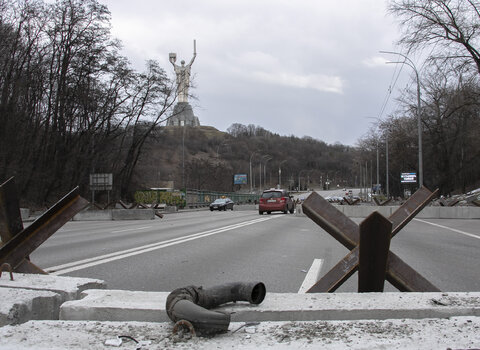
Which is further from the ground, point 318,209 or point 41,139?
point 41,139

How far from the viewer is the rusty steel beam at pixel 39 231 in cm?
457

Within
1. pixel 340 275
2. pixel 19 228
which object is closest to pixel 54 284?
pixel 19 228

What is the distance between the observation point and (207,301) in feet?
11.1

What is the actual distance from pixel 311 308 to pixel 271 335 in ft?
1.49

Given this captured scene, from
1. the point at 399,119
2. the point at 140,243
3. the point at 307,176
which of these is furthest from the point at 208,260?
the point at 307,176

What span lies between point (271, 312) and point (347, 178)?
180026 mm

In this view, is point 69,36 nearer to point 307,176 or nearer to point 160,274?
point 160,274

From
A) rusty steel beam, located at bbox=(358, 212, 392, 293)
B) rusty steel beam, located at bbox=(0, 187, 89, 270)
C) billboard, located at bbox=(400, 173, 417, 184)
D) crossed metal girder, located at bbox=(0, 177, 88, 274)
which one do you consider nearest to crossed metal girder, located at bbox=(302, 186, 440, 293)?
rusty steel beam, located at bbox=(358, 212, 392, 293)

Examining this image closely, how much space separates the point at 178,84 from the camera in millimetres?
49938

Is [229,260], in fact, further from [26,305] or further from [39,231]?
[26,305]

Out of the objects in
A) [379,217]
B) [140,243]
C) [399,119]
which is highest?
[399,119]

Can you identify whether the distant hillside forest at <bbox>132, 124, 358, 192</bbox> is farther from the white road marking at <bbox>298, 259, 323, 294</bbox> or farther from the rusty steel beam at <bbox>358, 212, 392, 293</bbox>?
the rusty steel beam at <bbox>358, 212, 392, 293</bbox>

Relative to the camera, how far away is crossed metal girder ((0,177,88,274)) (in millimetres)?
4586

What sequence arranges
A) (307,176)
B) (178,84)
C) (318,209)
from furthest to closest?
(307,176)
(178,84)
(318,209)
